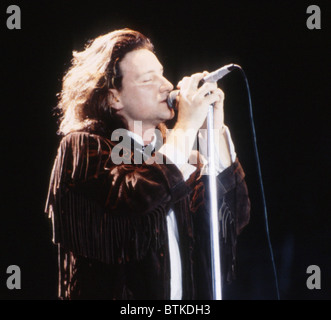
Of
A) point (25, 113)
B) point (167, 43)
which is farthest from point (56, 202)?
point (167, 43)

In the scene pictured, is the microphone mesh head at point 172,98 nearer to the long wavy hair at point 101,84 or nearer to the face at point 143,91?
the face at point 143,91

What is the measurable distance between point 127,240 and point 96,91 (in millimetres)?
543

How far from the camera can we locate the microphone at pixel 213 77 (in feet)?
3.67

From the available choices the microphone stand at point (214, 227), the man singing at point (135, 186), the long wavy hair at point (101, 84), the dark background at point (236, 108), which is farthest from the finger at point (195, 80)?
the dark background at point (236, 108)

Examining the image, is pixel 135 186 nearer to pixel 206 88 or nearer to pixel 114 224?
pixel 114 224

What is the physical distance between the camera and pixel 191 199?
1396mm

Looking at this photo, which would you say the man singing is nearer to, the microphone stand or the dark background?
the microphone stand

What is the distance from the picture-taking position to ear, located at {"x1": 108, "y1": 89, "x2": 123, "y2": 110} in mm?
1448

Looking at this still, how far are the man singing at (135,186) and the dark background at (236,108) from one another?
231 millimetres

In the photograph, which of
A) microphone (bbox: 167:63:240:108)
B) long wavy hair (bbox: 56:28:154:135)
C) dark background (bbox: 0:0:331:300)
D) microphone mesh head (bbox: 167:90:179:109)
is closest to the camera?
microphone (bbox: 167:63:240:108)

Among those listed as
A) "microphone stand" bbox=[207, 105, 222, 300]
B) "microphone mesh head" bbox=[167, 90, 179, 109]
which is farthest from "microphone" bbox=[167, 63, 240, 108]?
"microphone stand" bbox=[207, 105, 222, 300]

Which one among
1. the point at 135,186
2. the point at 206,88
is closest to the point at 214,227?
the point at 135,186

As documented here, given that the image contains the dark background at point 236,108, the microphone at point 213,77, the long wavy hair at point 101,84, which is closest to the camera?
the microphone at point 213,77

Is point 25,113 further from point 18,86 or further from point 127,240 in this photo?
point 127,240
